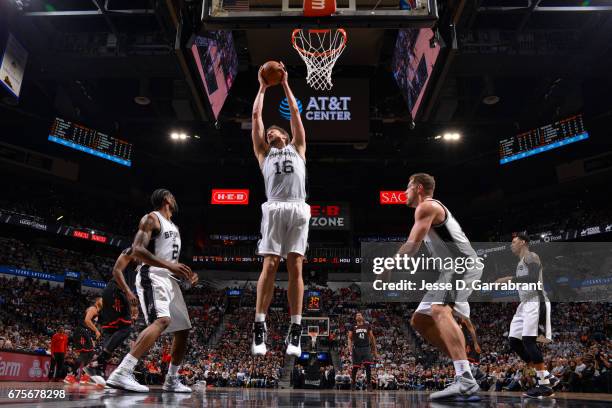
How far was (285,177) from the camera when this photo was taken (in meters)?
4.34

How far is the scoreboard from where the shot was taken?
50.1 ft

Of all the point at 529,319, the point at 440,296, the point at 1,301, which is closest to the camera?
the point at 440,296

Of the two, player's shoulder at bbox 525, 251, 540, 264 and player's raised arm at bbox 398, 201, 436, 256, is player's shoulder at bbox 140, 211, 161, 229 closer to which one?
player's raised arm at bbox 398, 201, 436, 256

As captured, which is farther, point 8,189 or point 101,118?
point 8,189

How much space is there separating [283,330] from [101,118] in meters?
12.6

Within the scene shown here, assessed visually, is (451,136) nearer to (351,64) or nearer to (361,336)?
(351,64)

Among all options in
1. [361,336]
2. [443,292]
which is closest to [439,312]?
[443,292]

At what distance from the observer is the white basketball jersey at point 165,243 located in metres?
5.01

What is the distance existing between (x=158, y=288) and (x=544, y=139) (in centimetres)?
1502

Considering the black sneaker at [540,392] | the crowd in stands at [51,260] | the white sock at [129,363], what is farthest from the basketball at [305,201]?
the black sneaker at [540,392]

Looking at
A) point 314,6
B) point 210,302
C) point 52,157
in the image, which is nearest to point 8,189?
point 52,157

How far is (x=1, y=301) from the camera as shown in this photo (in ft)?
63.4

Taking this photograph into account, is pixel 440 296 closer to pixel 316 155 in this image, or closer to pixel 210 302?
pixel 316 155

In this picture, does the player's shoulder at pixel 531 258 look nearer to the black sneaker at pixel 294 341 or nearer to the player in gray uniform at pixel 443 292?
the player in gray uniform at pixel 443 292
